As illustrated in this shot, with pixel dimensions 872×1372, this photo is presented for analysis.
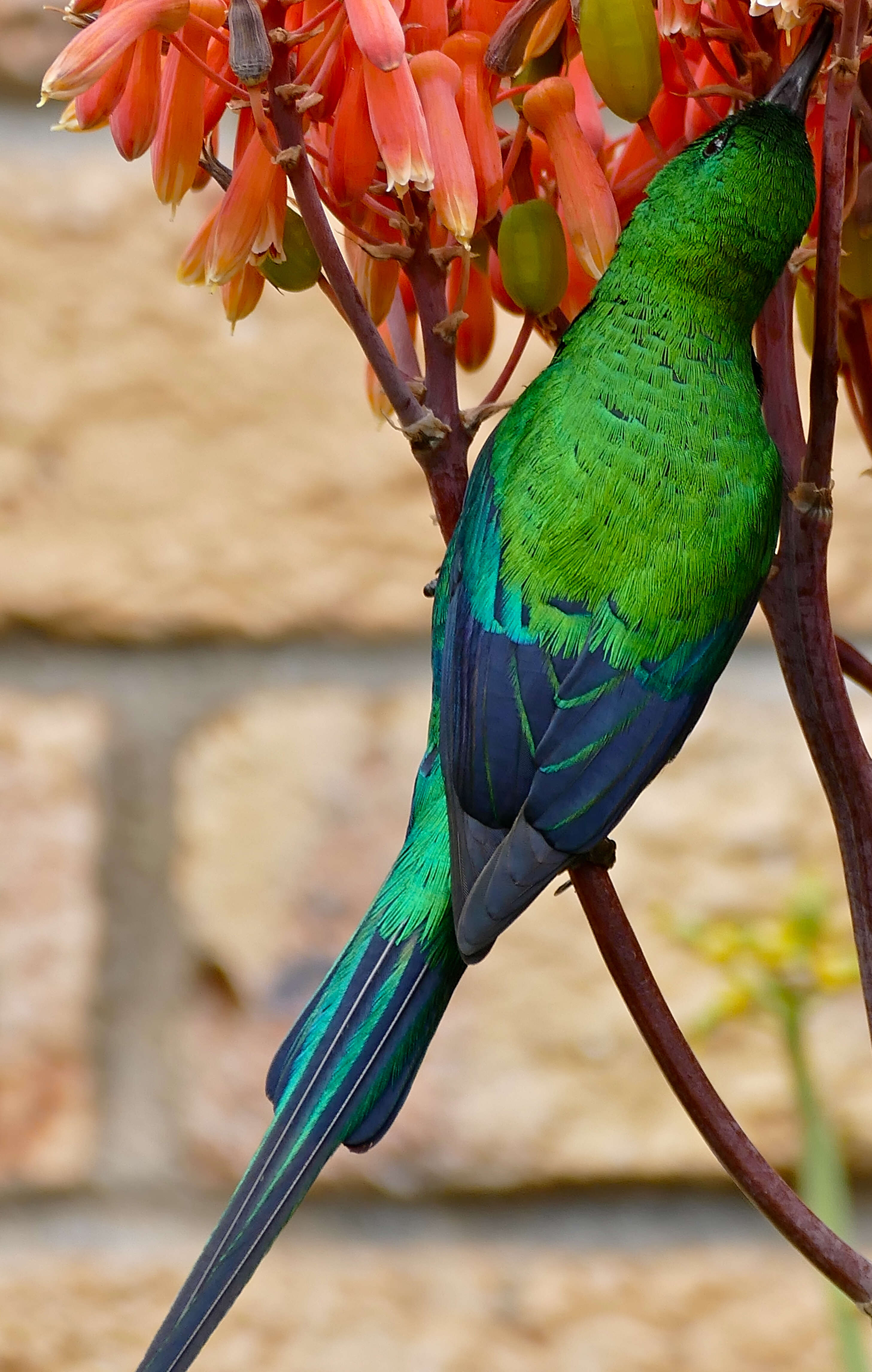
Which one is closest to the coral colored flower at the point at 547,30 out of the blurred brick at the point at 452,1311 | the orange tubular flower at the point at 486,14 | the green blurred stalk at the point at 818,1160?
the orange tubular flower at the point at 486,14

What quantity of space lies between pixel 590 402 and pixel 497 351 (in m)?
0.33

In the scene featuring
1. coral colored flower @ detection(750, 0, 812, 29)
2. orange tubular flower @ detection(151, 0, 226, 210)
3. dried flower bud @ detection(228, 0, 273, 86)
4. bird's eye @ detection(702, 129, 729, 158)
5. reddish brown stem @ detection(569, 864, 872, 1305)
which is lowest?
reddish brown stem @ detection(569, 864, 872, 1305)

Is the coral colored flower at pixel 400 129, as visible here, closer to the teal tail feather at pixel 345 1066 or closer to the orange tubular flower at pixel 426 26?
the orange tubular flower at pixel 426 26

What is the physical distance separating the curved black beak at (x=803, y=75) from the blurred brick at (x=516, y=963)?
17.4 inches


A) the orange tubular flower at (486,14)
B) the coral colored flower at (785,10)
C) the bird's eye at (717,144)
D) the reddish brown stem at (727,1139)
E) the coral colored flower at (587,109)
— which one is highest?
the coral colored flower at (587,109)

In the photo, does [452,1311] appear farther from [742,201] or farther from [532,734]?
[742,201]

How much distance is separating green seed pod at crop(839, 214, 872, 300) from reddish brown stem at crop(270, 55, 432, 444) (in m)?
0.12

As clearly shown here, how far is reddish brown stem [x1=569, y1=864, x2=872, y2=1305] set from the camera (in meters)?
0.31

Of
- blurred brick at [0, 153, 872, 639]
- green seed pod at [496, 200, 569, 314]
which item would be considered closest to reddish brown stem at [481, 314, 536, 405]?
green seed pod at [496, 200, 569, 314]

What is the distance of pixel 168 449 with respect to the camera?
2.60 feet

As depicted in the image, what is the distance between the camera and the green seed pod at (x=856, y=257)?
1.14 ft

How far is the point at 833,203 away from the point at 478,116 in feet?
0.29

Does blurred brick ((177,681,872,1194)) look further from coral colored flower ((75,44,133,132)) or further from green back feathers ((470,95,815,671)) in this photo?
coral colored flower ((75,44,133,132))

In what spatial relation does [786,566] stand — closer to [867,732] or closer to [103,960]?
[867,732]
